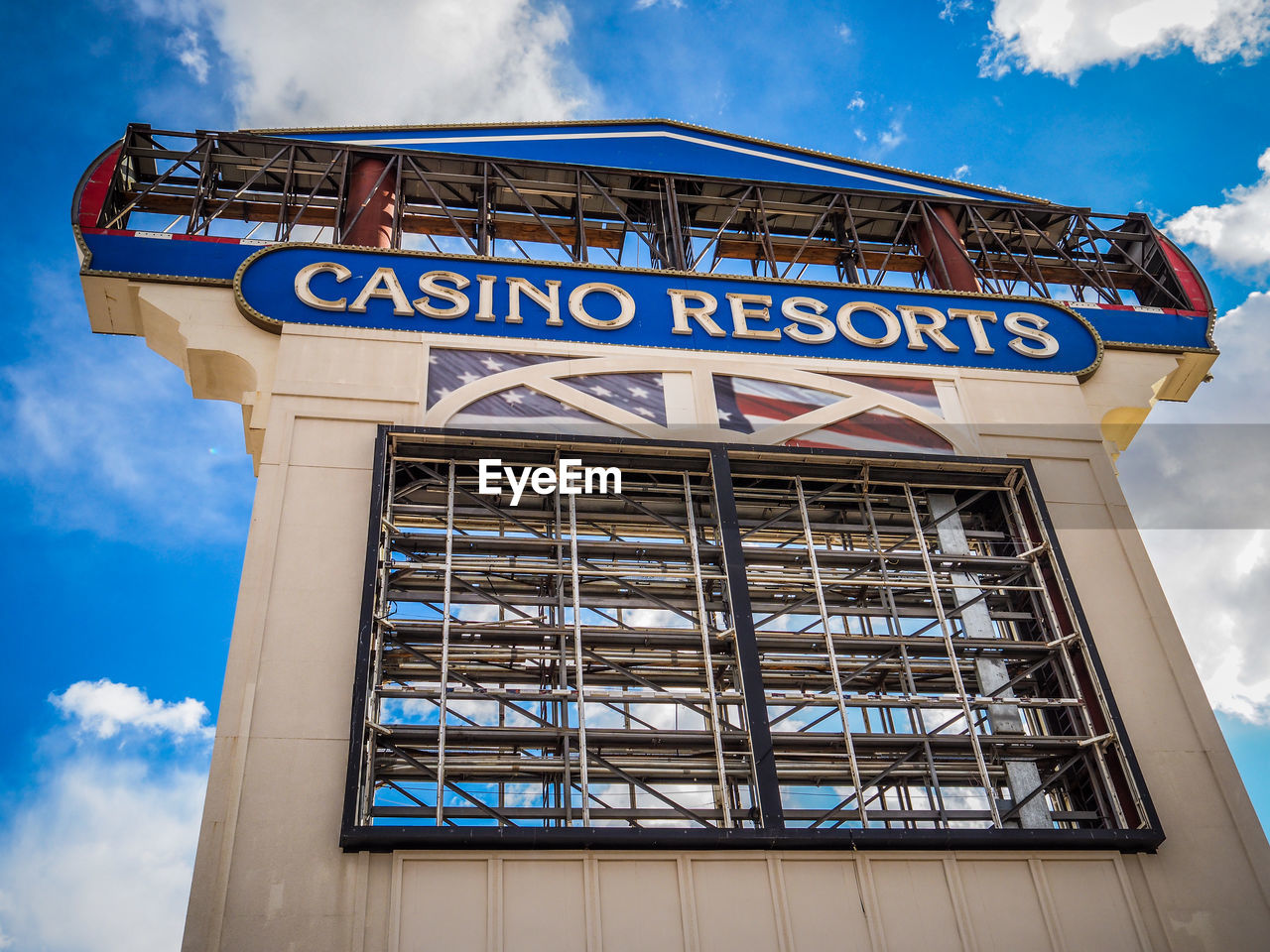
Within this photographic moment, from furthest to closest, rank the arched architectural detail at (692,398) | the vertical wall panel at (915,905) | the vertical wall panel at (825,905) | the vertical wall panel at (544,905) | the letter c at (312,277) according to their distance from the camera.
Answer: the letter c at (312,277) → the arched architectural detail at (692,398) → the vertical wall panel at (915,905) → the vertical wall panel at (825,905) → the vertical wall panel at (544,905)

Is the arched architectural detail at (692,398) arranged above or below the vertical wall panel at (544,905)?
above

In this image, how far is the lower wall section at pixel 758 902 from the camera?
40.0ft

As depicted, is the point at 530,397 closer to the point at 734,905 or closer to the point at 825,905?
the point at 734,905

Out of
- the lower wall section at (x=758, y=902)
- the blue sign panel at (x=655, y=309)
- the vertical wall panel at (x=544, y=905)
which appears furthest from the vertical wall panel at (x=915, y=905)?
the blue sign panel at (x=655, y=309)

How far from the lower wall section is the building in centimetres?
4

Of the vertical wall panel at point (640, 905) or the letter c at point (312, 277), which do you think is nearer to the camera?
the vertical wall panel at point (640, 905)

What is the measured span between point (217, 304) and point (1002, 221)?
1500 cm

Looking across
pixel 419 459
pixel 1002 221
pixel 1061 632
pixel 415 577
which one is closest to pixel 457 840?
pixel 415 577

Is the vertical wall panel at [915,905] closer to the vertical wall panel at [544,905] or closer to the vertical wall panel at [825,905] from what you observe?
the vertical wall panel at [825,905]

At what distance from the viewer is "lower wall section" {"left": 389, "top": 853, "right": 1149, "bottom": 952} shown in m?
12.2

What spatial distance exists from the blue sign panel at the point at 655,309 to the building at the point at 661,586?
69 millimetres

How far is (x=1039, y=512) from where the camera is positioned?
16438 mm

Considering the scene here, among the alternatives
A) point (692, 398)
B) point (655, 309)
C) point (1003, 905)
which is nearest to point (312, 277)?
point (655, 309)

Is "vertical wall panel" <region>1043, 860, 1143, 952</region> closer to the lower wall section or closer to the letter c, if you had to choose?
the lower wall section
